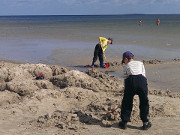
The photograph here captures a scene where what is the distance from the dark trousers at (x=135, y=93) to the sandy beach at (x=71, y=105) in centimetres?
27

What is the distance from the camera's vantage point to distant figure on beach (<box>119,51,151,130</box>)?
16.8ft

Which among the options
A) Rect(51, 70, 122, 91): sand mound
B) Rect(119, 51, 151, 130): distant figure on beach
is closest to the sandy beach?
Rect(51, 70, 122, 91): sand mound

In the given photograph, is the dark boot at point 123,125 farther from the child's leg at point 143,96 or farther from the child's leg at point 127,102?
the child's leg at point 143,96

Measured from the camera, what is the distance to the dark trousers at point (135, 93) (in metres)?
5.11

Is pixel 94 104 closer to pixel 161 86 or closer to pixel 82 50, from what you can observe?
pixel 161 86

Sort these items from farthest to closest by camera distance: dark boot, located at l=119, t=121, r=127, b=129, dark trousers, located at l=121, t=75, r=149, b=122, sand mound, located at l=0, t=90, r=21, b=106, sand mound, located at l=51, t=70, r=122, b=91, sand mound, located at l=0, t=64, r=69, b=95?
1. sand mound, located at l=51, t=70, r=122, b=91
2. sand mound, located at l=0, t=64, r=69, b=95
3. sand mound, located at l=0, t=90, r=21, b=106
4. dark boot, located at l=119, t=121, r=127, b=129
5. dark trousers, located at l=121, t=75, r=149, b=122

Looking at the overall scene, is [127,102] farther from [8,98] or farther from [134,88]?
[8,98]

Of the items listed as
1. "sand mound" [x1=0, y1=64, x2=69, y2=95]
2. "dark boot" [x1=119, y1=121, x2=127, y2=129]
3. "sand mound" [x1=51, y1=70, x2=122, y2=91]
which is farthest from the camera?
"sand mound" [x1=51, y1=70, x2=122, y2=91]

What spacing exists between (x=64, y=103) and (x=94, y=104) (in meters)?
0.78

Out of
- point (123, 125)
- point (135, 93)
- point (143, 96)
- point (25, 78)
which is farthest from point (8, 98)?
point (143, 96)

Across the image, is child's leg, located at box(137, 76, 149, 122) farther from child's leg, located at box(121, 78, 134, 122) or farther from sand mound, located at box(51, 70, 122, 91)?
sand mound, located at box(51, 70, 122, 91)

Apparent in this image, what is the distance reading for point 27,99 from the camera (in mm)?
6699

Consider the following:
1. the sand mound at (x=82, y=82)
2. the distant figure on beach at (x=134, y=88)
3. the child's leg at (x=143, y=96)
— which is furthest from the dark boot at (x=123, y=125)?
the sand mound at (x=82, y=82)

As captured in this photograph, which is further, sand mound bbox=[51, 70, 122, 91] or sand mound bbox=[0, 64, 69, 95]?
sand mound bbox=[51, 70, 122, 91]
